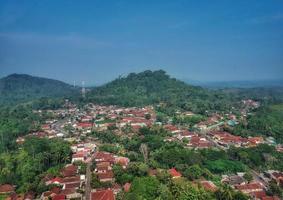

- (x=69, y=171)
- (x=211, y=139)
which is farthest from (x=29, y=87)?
(x=69, y=171)

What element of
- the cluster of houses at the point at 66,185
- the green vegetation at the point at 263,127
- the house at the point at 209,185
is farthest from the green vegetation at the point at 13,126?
the green vegetation at the point at 263,127

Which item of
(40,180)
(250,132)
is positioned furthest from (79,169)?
(250,132)

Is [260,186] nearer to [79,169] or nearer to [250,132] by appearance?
[79,169]

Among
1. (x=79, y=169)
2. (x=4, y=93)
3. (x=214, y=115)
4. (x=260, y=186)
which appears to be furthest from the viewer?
(x=4, y=93)

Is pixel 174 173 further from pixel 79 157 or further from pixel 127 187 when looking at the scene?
pixel 79 157

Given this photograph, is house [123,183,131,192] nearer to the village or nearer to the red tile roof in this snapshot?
the village

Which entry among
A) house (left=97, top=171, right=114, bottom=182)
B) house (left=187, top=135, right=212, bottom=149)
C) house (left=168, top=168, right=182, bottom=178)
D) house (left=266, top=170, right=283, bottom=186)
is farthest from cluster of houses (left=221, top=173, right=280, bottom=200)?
house (left=97, top=171, right=114, bottom=182)
